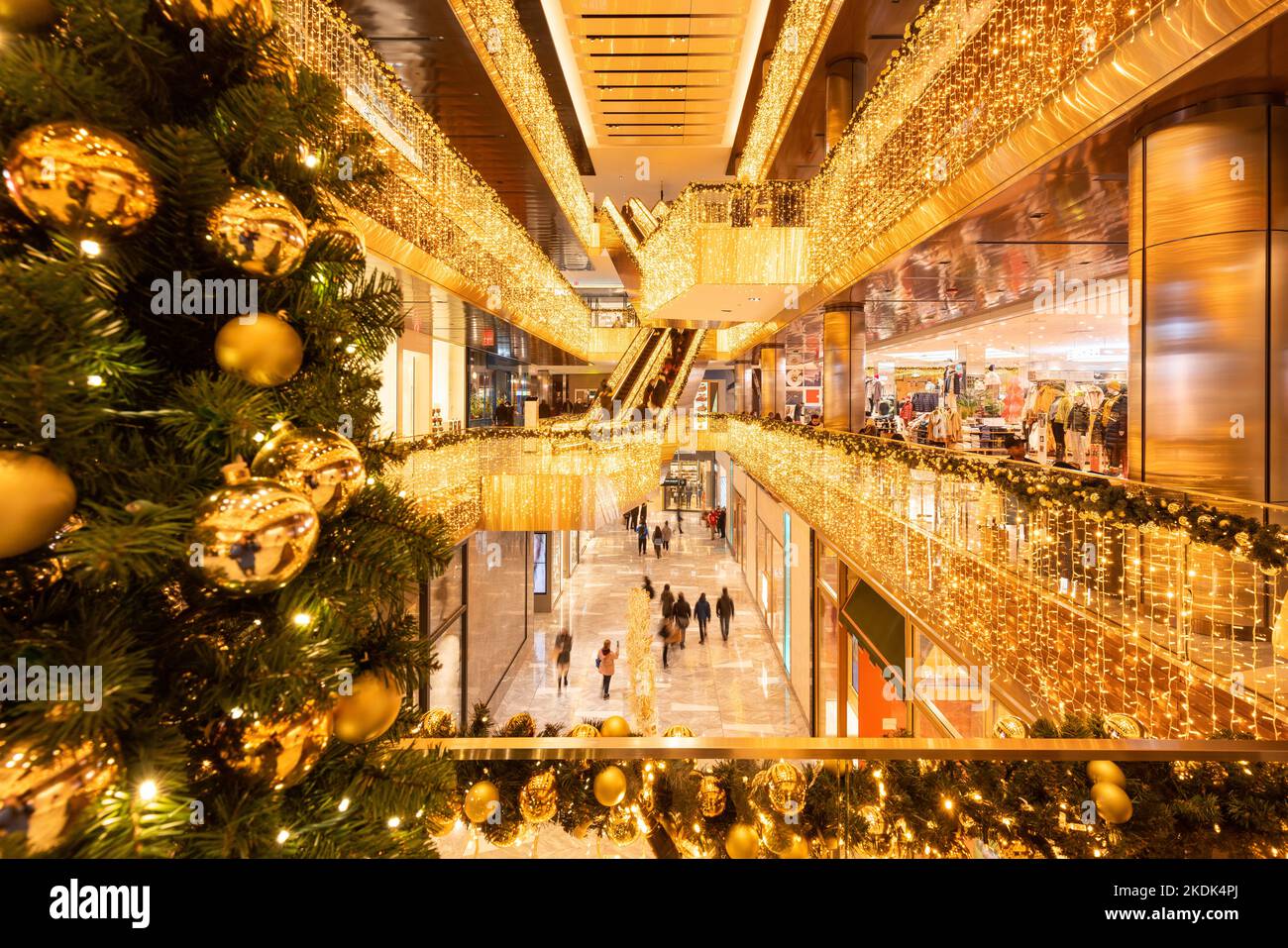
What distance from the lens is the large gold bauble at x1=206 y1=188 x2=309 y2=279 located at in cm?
115

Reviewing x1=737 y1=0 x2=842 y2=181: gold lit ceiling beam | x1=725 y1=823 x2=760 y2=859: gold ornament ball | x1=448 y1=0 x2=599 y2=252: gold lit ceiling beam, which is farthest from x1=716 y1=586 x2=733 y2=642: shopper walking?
x1=725 y1=823 x2=760 y2=859: gold ornament ball

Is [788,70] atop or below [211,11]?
atop

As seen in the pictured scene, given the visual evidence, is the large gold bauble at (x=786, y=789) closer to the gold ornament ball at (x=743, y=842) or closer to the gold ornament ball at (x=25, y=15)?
the gold ornament ball at (x=743, y=842)

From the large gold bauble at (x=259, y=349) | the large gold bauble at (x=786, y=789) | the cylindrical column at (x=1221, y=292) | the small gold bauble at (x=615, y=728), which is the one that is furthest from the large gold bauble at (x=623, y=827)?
the cylindrical column at (x=1221, y=292)

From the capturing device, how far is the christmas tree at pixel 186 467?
2.96 feet

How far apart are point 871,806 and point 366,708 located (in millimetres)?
1510

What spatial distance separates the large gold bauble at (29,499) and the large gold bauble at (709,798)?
67.8 inches

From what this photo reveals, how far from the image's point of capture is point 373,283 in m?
1.53

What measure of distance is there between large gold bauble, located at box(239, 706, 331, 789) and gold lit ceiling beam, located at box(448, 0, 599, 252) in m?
9.60

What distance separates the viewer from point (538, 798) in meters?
1.96

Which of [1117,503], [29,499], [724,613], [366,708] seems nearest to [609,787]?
[366,708]

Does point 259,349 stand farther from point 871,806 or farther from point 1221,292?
point 1221,292

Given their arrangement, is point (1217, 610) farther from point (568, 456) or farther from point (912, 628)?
point (568, 456)
